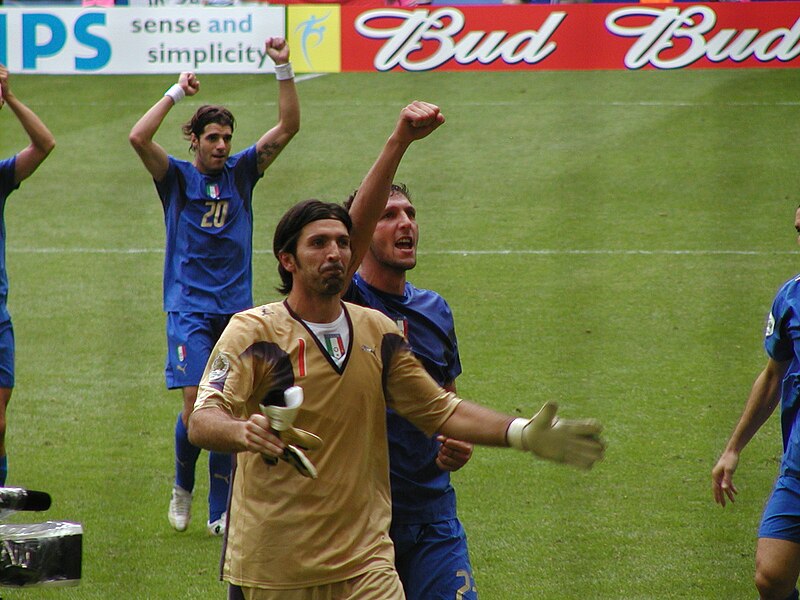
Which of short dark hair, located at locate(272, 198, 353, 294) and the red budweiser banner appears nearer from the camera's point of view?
short dark hair, located at locate(272, 198, 353, 294)

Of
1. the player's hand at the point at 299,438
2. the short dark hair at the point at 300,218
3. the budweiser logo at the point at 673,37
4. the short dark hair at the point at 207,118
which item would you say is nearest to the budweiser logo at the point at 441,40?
the budweiser logo at the point at 673,37

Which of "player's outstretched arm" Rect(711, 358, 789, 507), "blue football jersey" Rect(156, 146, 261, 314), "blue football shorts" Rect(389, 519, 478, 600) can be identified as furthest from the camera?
"blue football jersey" Rect(156, 146, 261, 314)

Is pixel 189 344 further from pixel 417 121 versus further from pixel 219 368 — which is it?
pixel 219 368

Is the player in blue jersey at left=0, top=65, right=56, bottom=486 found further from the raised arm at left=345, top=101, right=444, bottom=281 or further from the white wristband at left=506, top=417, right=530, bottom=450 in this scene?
the white wristband at left=506, top=417, right=530, bottom=450

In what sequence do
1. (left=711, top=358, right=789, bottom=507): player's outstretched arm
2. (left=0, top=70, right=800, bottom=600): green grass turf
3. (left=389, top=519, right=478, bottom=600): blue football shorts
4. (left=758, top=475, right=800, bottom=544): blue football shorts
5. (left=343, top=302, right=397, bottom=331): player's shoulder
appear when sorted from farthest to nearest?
(left=0, top=70, right=800, bottom=600): green grass turf, (left=711, top=358, right=789, bottom=507): player's outstretched arm, (left=758, top=475, right=800, bottom=544): blue football shorts, (left=389, top=519, right=478, bottom=600): blue football shorts, (left=343, top=302, right=397, bottom=331): player's shoulder

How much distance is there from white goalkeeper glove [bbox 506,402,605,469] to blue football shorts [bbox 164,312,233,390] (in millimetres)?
2983

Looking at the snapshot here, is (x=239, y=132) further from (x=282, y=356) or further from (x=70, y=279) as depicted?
(x=282, y=356)

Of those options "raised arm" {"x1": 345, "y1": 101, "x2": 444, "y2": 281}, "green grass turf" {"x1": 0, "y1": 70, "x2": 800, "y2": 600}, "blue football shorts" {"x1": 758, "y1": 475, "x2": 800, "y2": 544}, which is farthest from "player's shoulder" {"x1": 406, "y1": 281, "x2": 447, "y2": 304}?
"green grass turf" {"x1": 0, "y1": 70, "x2": 800, "y2": 600}

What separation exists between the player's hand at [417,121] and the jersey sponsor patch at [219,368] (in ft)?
2.91

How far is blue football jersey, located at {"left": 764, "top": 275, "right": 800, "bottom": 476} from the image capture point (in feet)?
13.0

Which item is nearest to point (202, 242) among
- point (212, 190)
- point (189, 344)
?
point (212, 190)

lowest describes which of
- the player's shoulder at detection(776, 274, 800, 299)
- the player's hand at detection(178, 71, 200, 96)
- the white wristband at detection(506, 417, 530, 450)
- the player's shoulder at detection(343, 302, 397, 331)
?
the white wristband at detection(506, 417, 530, 450)

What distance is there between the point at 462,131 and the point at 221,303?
33.9ft

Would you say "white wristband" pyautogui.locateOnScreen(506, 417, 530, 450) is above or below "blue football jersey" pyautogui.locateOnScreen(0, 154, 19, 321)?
below
